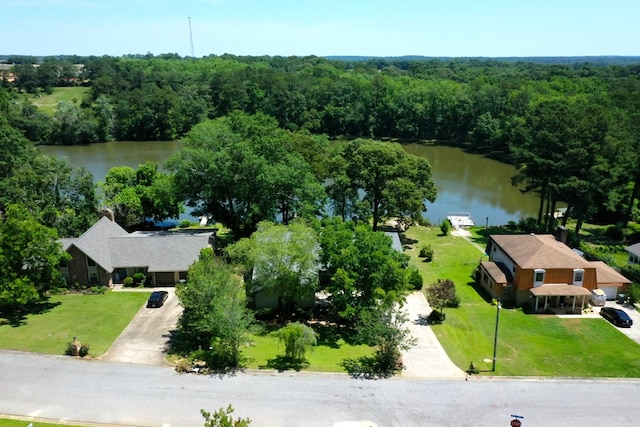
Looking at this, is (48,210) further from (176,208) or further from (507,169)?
(507,169)

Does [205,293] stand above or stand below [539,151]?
below

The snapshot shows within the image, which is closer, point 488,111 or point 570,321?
point 570,321

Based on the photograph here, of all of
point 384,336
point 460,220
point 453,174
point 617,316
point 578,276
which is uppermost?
point 384,336

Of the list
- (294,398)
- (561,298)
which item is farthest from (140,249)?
(561,298)

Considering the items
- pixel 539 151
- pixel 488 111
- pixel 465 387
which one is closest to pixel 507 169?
pixel 488 111

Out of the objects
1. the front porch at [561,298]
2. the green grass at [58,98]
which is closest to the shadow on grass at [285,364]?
the front porch at [561,298]

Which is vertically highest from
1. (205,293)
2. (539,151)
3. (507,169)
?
(539,151)

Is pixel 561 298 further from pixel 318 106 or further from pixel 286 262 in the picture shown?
pixel 318 106
